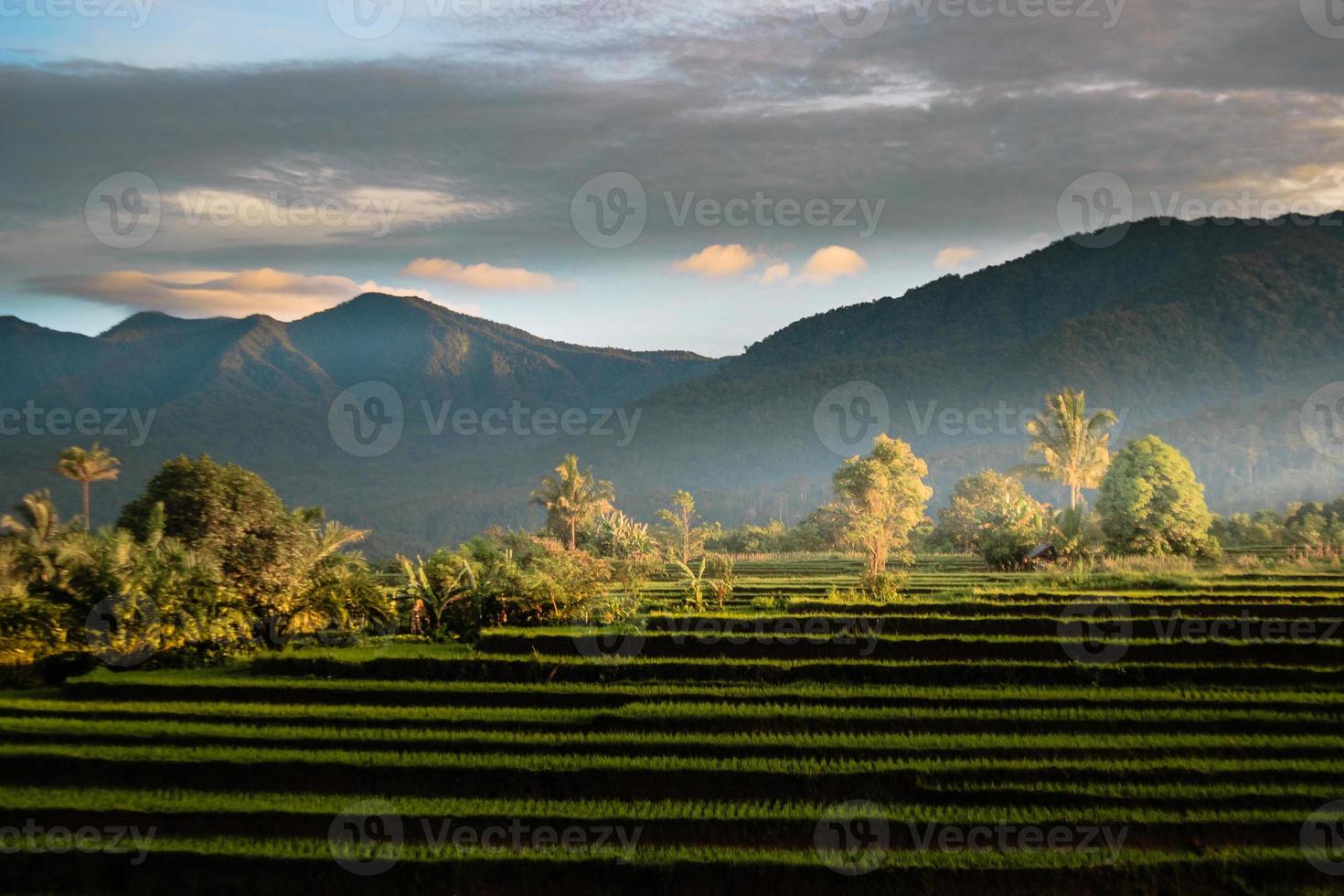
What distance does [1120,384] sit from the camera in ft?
466

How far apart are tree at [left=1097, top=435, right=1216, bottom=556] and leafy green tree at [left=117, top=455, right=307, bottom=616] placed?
28.4 metres

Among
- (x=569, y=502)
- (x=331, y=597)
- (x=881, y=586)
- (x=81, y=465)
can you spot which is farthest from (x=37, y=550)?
(x=569, y=502)

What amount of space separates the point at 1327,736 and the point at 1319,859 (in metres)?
3.72

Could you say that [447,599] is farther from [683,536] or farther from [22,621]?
[683,536]

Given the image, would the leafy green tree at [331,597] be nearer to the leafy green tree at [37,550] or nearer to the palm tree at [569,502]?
the leafy green tree at [37,550]

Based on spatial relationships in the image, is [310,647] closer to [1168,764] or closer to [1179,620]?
[1168,764]

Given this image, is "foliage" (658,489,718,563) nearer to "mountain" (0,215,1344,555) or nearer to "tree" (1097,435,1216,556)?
"tree" (1097,435,1216,556)

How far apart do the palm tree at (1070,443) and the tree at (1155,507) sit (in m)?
22.0

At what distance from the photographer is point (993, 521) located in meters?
41.1

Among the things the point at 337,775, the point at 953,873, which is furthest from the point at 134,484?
the point at 953,873

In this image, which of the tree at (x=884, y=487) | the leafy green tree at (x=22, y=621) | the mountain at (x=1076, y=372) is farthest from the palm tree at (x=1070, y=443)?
the mountain at (x=1076, y=372)

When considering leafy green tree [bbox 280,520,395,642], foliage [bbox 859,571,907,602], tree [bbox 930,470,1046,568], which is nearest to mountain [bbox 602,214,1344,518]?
tree [bbox 930,470,1046,568]

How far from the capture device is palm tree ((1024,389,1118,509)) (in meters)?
57.5

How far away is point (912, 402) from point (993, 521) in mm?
120548
